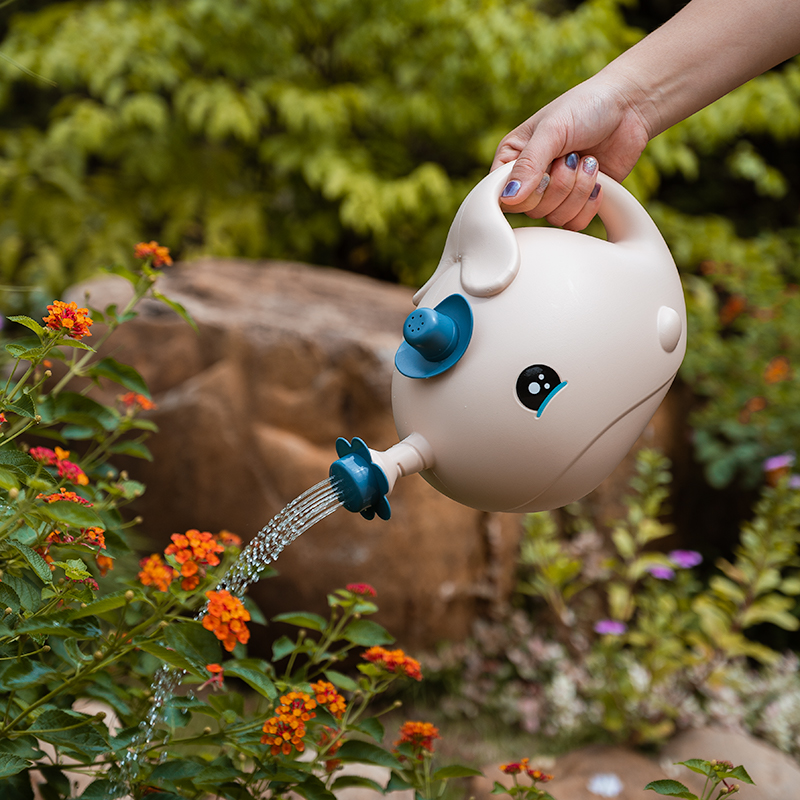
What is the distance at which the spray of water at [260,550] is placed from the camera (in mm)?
1024

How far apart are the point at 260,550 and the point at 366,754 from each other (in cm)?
35

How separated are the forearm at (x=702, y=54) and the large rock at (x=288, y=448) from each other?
126 cm

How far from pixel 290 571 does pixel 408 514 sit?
1.27 feet

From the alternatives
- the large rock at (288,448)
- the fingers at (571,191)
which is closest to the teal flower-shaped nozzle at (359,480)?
the fingers at (571,191)

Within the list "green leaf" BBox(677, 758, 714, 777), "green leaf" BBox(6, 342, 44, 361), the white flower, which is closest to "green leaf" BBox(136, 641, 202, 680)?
"green leaf" BBox(6, 342, 44, 361)

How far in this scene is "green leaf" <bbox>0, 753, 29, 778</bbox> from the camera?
0.90 metres

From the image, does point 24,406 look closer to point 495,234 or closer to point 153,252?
point 153,252

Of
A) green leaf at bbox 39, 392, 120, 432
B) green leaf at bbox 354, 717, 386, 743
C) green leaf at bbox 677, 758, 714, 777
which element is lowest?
green leaf at bbox 354, 717, 386, 743

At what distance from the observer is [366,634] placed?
1.17 meters

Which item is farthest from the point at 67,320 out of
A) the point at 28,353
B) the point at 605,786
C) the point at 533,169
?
the point at 605,786

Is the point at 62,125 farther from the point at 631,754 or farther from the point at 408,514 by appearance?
the point at 631,754

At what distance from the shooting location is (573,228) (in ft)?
4.00

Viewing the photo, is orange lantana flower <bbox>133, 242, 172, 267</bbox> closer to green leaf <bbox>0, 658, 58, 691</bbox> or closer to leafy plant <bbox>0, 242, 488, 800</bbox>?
leafy plant <bbox>0, 242, 488, 800</bbox>

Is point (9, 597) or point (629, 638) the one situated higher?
point (9, 597)
